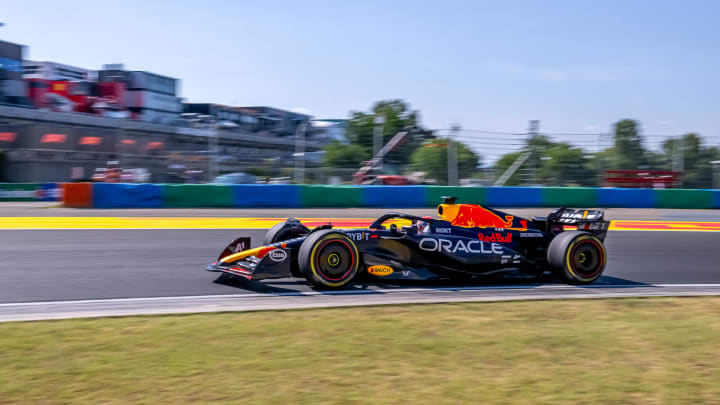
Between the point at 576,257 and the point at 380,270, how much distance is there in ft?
7.40

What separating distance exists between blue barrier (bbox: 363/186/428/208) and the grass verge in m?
13.5

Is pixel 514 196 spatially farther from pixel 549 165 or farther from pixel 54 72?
pixel 54 72

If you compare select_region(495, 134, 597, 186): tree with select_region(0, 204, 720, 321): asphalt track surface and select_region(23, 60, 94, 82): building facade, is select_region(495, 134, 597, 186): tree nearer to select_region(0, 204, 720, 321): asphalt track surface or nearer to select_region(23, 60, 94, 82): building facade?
select_region(0, 204, 720, 321): asphalt track surface

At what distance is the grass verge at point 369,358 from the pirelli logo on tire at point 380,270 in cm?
101

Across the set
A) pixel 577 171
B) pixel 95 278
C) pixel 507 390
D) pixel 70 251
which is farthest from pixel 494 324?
pixel 577 171

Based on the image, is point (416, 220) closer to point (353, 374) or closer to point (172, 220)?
point (353, 374)

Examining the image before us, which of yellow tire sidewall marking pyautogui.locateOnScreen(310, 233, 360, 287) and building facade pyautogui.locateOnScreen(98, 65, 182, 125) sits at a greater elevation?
building facade pyautogui.locateOnScreen(98, 65, 182, 125)

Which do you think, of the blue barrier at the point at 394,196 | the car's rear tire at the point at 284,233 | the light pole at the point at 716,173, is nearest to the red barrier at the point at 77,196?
the blue barrier at the point at 394,196

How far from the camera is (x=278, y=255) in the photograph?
6293mm

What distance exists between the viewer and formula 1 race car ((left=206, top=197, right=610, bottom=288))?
6293mm

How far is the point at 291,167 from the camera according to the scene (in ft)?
63.1

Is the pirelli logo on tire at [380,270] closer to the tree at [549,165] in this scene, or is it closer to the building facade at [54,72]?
the tree at [549,165]

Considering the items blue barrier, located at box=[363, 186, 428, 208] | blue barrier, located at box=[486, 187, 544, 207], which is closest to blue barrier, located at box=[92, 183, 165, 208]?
blue barrier, located at box=[363, 186, 428, 208]

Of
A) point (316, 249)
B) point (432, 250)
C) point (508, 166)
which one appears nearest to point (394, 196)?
point (508, 166)
